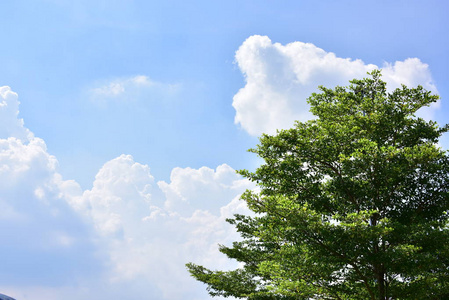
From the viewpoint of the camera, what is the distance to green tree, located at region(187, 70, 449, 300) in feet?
41.0

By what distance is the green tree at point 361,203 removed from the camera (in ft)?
41.0

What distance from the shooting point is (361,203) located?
14.5 meters

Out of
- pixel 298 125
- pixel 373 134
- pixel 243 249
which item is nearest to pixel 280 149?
pixel 298 125

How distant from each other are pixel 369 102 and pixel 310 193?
16.9 feet

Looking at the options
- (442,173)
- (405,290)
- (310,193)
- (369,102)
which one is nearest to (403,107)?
(369,102)

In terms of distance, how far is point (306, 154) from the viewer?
1480cm

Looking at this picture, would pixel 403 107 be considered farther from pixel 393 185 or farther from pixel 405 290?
pixel 405 290

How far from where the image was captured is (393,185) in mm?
14164

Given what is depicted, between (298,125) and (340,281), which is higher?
(298,125)

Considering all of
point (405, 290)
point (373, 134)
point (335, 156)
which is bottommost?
point (405, 290)

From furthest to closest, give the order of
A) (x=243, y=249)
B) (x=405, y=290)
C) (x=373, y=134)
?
(x=243, y=249) < (x=373, y=134) < (x=405, y=290)

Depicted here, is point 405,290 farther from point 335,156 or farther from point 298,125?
point 298,125

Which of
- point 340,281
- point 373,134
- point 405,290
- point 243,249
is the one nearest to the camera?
point 405,290

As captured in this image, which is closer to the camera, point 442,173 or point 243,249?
point 442,173
